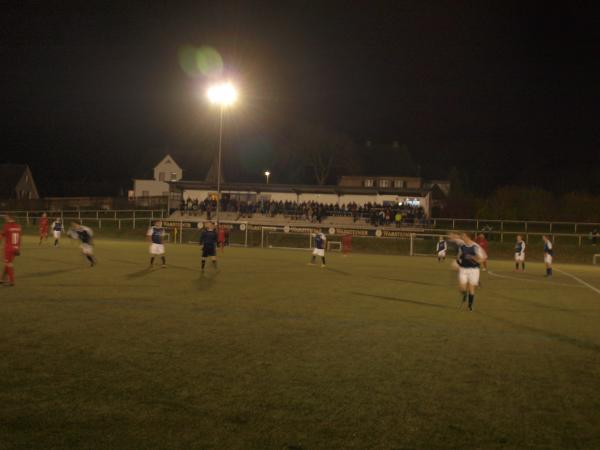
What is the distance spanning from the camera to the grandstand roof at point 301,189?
4731cm

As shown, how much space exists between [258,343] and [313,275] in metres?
11.8

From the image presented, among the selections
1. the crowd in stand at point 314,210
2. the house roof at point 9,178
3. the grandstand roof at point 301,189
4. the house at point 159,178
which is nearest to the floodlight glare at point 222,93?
the crowd in stand at point 314,210

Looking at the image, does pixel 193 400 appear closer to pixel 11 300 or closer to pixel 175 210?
pixel 11 300

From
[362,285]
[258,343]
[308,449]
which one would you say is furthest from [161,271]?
[308,449]

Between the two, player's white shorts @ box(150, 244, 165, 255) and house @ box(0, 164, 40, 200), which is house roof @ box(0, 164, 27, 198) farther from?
player's white shorts @ box(150, 244, 165, 255)

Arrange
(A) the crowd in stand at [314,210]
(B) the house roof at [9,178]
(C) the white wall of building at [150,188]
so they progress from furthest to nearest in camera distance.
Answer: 1. (C) the white wall of building at [150,188]
2. (B) the house roof at [9,178]
3. (A) the crowd in stand at [314,210]

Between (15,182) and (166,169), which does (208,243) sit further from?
(15,182)

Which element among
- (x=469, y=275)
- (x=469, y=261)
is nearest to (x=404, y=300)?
(x=469, y=275)

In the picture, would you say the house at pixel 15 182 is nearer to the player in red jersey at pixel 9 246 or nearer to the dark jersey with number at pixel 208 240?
the dark jersey with number at pixel 208 240

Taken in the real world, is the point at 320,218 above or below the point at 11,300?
above

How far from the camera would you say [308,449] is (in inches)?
193

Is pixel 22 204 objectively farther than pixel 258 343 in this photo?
Yes

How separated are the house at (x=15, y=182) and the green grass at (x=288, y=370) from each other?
70161 mm

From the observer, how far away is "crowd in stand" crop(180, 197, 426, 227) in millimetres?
43000
